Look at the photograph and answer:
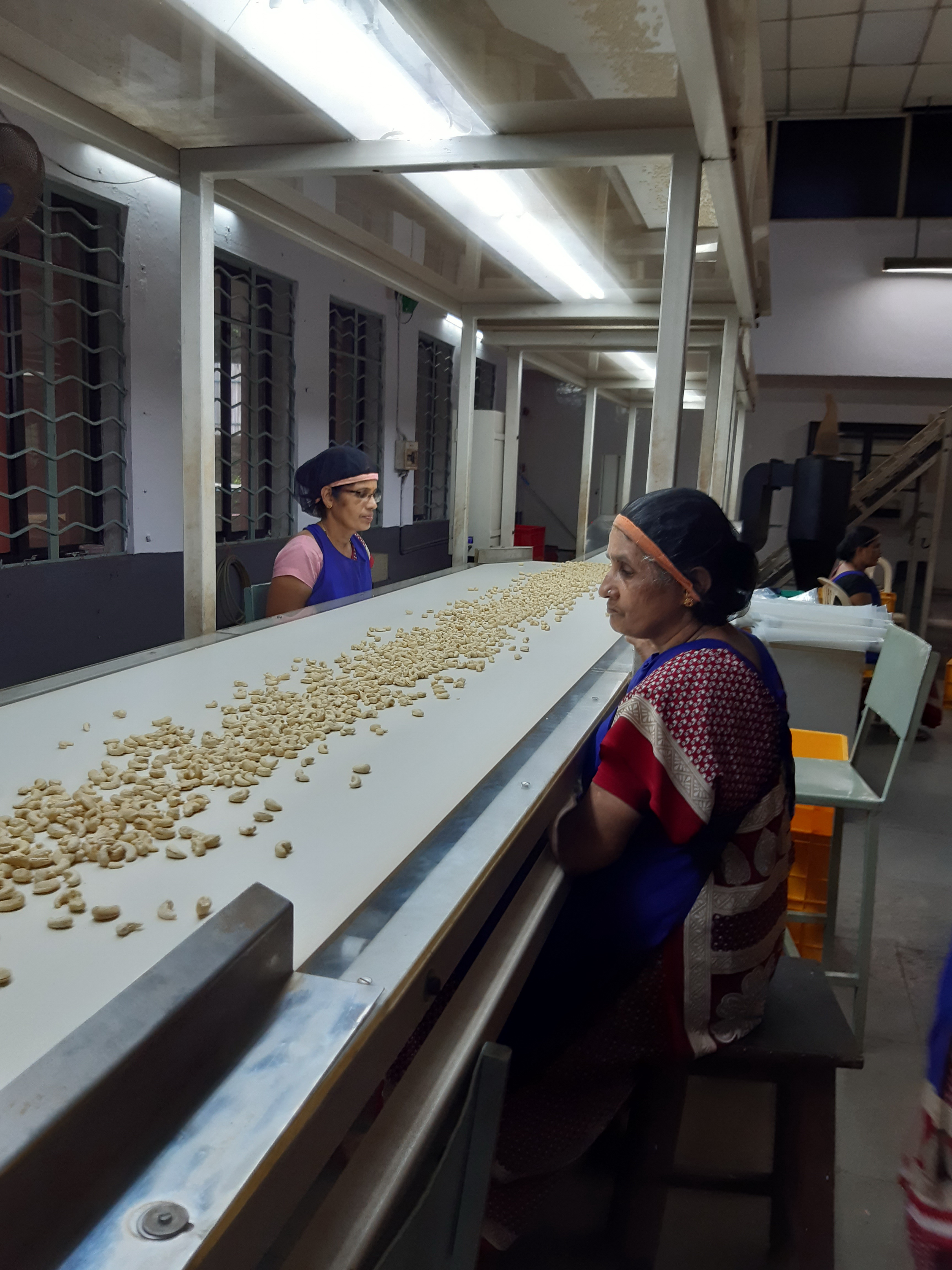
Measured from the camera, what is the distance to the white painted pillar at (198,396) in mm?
2123

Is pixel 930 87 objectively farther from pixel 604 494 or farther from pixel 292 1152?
pixel 292 1152

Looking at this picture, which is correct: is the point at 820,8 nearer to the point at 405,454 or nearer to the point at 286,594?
the point at 405,454

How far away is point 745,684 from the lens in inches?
53.7

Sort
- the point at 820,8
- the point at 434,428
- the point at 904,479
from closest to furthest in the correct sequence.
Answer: the point at 820,8, the point at 904,479, the point at 434,428

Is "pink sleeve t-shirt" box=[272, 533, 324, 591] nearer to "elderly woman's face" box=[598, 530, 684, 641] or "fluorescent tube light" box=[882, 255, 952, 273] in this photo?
"elderly woman's face" box=[598, 530, 684, 641]

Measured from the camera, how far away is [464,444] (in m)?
4.26

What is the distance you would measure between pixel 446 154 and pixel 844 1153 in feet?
7.89

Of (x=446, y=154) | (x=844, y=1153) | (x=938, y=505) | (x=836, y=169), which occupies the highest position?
(x=836, y=169)

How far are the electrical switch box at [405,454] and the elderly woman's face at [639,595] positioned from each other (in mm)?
6190

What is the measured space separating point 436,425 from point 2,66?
7334 millimetres

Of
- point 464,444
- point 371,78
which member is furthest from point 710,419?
point 371,78

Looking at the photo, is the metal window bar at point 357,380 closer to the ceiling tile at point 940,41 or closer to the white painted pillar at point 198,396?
the white painted pillar at point 198,396

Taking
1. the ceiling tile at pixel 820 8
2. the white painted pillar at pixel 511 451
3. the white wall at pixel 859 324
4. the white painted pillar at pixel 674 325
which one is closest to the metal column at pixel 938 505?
the white wall at pixel 859 324

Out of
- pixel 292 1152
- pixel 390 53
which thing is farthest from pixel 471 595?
pixel 292 1152
